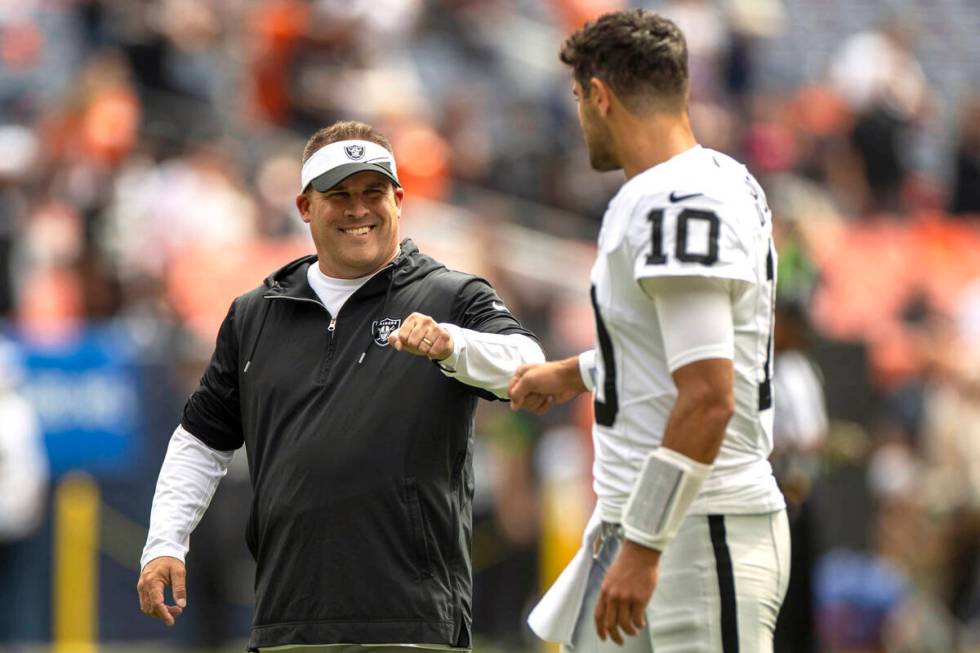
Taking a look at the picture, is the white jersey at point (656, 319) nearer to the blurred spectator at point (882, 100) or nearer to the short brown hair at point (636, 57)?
the short brown hair at point (636, 57)

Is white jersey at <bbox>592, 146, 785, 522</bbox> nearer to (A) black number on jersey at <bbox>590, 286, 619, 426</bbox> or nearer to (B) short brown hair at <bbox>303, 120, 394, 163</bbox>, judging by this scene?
(A) black number on jersey at <bbox>590, 286, 619, 426</bbox>

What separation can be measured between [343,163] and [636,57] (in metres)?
0.99

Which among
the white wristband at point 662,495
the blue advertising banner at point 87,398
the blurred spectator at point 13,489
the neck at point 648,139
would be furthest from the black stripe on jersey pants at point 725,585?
the blue advertising banner at point 87,398

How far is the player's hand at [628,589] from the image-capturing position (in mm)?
4227

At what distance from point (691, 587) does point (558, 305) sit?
10.6 metres

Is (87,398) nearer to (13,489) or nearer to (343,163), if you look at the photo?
(13,489)

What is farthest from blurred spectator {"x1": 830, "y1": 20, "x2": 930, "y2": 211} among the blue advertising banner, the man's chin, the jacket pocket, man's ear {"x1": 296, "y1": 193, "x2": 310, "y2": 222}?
the man's chin

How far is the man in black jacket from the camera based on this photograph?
4.82 metres

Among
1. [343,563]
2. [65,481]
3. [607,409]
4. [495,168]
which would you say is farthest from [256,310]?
[495,168]

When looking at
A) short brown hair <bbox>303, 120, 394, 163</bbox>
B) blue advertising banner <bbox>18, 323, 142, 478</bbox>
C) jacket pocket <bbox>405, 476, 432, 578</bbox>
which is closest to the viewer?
jacket pocket <bbox>405, 476, 432, 578</bbox>

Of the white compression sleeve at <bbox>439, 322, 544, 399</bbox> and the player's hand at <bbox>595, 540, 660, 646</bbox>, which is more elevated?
the white compression sleeve at <bbox>439, 322, 544, 399</bbox>

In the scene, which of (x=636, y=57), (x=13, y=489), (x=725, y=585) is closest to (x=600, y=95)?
(x=636, y=57)

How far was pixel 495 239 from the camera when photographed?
1489cm

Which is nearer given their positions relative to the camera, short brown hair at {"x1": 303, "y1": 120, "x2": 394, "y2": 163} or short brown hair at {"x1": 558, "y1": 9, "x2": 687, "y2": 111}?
short brown hair at {"x1": 558, "y1": 9, "x2": 687, "y2": 111}
